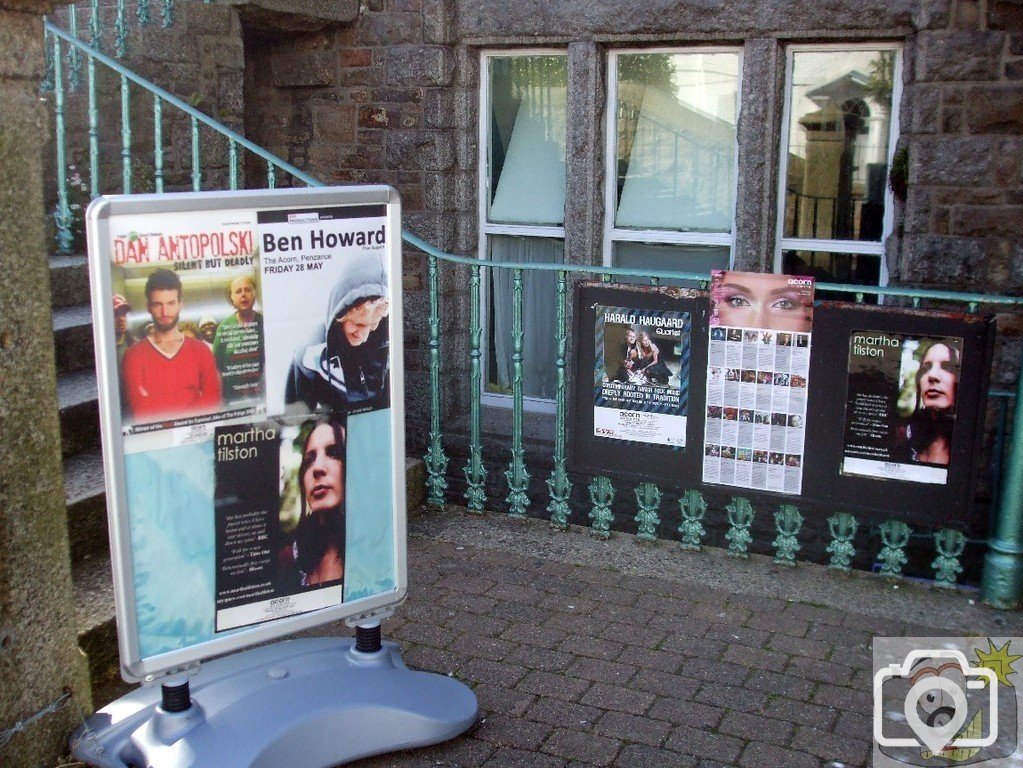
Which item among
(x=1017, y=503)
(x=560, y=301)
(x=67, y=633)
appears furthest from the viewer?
(x=560, y=301)

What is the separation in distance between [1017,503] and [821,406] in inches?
32.3

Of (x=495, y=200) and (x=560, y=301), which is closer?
(x=560, y=301)

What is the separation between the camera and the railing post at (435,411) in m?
5.66

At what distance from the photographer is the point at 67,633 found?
3.73m

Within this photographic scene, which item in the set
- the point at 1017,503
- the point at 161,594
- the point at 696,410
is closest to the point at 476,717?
the point at 161,594

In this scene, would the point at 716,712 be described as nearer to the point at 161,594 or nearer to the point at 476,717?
the point at 476,717

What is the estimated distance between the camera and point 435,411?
5.78 meters

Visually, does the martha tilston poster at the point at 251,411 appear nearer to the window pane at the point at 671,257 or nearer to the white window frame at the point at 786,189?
the window pane at the point at 671,257

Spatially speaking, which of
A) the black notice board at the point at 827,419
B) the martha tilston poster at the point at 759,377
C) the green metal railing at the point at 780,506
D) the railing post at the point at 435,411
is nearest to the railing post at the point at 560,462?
the green metal railing at the point at 780,506

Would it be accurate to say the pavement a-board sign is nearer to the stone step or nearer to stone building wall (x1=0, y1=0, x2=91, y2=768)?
stone building wall (x1=0, y1=0, x2=91, y2=768)

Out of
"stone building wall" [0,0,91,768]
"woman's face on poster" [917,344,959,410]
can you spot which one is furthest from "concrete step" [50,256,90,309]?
"woman's face on poster" [917,344,959,410]

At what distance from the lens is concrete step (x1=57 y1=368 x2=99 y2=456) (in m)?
4.76

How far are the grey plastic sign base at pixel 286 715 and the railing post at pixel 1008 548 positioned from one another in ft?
7.23

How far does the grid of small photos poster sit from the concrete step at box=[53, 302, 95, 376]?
8.45 feet
